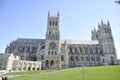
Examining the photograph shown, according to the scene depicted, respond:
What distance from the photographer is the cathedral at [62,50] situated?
258ft

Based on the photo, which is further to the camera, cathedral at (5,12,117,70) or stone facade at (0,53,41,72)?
cathedral at (5,12,117,70)

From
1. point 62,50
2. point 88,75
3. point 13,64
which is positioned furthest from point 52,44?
point 88,75

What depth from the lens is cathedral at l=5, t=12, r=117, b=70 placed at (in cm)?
7862

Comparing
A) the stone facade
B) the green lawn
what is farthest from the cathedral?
the green lawn

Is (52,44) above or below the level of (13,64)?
above

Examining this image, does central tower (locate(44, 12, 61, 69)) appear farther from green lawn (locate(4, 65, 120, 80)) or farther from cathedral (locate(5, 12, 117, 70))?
green lawn (locate(4, 65, 120, 80))

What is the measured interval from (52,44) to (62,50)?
7.54 metres

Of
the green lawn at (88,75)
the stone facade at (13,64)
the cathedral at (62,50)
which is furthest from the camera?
the cathedral at (62,50)

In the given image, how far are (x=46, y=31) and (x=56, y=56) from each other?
20101 millimetres

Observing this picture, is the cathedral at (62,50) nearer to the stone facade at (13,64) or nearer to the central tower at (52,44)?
the central tower at (52,44)

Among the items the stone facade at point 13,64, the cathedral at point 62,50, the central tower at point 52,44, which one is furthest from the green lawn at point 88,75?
the stone facade at point 13,64

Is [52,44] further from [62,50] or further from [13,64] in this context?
[13,64]

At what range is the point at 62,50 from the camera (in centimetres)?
8300

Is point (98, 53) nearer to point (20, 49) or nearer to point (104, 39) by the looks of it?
point (104, 39)
